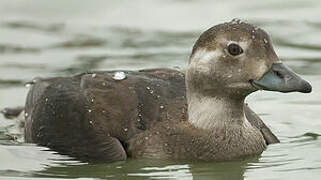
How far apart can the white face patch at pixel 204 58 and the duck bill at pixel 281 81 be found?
1.40 feet

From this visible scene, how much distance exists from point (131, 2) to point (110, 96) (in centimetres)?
689

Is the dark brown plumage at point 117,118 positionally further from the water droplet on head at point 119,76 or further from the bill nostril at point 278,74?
the bill nostril at point 278,74

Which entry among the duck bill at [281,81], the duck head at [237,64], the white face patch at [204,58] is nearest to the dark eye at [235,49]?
the duck head at [237,64]

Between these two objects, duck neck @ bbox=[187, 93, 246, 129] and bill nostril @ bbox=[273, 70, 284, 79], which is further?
duck neck @ bbox=[187, 93, 246, 129]

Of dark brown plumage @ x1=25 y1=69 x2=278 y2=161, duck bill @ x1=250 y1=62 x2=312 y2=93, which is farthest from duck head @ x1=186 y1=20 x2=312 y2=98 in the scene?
dark brown plumage @ x1=25 y1=69 x2=278 y2=161

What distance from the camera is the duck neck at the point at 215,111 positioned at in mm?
10266

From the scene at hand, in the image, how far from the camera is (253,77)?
32.7ft

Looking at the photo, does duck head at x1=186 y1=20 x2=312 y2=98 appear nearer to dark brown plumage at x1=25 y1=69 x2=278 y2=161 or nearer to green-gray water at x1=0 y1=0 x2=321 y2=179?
dark brown plumage at x1=25 y1=69 x2=278 y2=161

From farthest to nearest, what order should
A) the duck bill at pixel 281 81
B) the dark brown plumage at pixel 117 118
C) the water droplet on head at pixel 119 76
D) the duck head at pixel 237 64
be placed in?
the water droplet on head at pixel 119 76 → the dark brown plumage at pixel 117 118 → the duck head at pixel 237 64 → the duck bill at pixel 281 81

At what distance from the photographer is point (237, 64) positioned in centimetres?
1003

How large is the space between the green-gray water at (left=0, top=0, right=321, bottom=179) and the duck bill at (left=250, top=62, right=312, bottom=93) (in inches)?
26.4

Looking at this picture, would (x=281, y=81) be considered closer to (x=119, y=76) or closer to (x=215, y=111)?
(x=215, y=111)

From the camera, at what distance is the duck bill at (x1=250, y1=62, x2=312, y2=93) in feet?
32.0

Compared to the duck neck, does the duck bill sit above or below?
above
